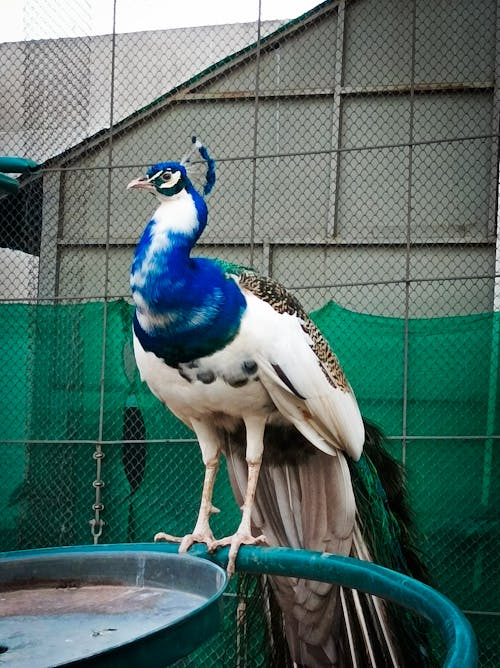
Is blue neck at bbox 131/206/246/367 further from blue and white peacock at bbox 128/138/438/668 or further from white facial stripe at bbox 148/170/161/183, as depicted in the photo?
white facial stripe at bbox 148/170/161/183

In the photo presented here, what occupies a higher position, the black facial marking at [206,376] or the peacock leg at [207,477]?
the black facial marking at [206,376]

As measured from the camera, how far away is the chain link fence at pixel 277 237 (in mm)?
4617

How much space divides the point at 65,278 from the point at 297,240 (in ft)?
4.92

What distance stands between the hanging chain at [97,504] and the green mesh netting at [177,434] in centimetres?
5

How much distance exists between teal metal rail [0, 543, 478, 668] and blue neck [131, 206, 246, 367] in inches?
24.9

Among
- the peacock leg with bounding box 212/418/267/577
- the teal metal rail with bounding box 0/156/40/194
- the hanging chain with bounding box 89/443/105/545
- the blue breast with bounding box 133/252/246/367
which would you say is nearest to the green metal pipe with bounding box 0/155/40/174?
the teal metal rail with bounding box 0/156/40/194

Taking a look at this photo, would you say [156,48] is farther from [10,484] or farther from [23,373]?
[10,484]

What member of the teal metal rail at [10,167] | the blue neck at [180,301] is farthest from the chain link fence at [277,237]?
the teal metal rail at [10,167]

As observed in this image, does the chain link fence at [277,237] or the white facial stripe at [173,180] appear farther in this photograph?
the chain link fence at [277,237]

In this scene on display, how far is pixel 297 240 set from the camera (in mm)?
5520

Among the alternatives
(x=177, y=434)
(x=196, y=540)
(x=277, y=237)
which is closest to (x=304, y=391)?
(x=196, y=540)

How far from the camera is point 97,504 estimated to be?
489cm

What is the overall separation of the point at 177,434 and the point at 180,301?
2.29 m

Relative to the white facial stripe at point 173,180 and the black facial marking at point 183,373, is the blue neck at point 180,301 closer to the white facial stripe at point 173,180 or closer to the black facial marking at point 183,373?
the black facial marking at point 183,373
